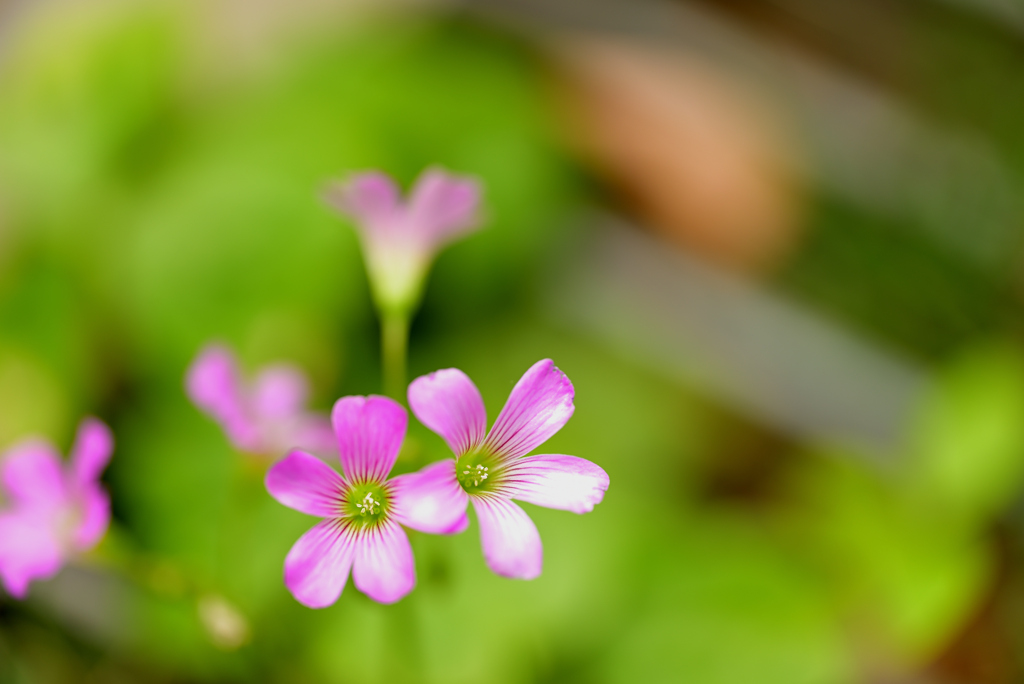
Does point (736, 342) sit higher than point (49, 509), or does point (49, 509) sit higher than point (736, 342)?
point (736, 342)

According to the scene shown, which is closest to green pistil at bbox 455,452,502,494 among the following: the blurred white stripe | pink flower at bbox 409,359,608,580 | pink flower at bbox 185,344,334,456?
pink flower at bbox 409,359,608,580

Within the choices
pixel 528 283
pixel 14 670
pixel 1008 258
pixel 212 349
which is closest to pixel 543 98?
pixel 528 283

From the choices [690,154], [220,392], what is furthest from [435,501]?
[690,154]

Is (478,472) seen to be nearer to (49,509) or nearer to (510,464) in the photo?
(510,464)

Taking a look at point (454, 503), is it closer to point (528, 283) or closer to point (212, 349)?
point (212, 349)

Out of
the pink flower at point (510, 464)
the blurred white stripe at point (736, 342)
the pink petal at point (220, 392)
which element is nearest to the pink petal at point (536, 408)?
the pink flower at point (510, 464)

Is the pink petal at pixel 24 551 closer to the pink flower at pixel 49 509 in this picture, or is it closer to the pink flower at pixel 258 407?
the pink flower at pixel 49 509
